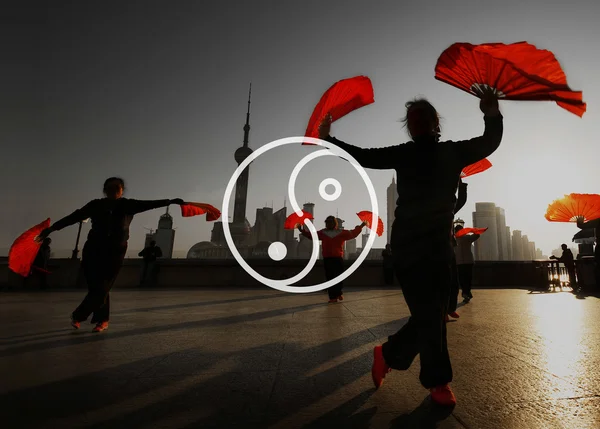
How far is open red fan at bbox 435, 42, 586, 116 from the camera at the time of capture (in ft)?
7.54

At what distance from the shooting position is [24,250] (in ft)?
16.5

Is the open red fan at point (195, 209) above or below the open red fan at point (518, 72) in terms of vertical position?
below

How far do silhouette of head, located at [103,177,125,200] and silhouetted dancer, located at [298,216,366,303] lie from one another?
424 centimetres

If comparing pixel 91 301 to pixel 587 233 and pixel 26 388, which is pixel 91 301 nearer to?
pixel 26 388

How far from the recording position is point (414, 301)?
213cm

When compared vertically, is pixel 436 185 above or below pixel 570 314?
above

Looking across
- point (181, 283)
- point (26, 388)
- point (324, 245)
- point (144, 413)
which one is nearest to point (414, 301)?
point (144, 413)

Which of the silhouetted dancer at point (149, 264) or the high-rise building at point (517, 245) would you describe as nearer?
the silhouetted dancer at point (149, 264)

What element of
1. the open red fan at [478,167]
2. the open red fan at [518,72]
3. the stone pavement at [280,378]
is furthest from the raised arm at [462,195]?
the open red fan at [518,72]

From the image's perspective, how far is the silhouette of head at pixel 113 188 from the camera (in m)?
4.80

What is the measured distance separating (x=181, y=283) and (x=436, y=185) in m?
14.5

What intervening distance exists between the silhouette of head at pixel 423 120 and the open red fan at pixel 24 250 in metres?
5.54

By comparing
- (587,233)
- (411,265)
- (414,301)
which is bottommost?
(414,301)

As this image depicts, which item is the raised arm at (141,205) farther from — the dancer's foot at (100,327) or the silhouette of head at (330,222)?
the silhouette of head at (330,222)
